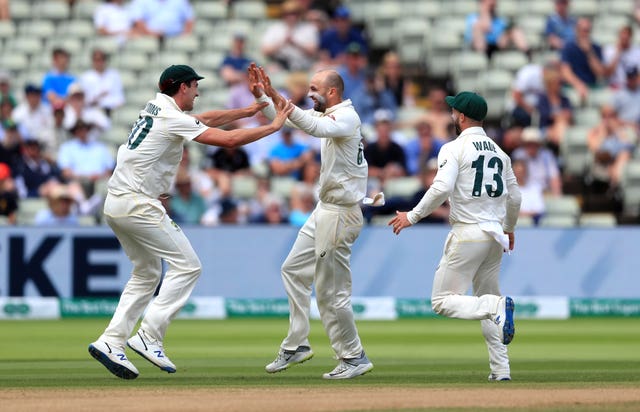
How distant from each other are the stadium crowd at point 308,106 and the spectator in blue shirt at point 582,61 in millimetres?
20

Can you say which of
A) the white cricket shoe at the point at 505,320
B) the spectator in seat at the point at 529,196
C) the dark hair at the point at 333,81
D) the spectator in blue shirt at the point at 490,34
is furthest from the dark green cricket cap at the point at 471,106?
the spectator in blue shirt at the point at 490,34

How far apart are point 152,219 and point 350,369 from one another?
66.5 inches

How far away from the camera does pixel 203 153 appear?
18.2 meters

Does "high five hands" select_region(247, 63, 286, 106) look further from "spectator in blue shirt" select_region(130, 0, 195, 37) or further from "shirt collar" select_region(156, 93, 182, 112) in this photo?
"spectator in blue shirt" select_region(130, 0, 195, 37)

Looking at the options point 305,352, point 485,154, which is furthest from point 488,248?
point 305,352

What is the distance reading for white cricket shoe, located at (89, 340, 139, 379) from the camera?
938 centimetres

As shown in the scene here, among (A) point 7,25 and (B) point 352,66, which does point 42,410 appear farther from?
(A) point 7,25

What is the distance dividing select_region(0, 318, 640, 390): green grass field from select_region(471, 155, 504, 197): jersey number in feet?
4.10

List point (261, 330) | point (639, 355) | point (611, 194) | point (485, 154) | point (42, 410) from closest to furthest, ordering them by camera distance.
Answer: point (42, 410)
point (485, 154)
point (639, 355)
point (261, 330)
point (611, 194)

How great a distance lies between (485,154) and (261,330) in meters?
5.52

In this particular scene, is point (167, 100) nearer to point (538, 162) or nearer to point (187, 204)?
point (187, 204)

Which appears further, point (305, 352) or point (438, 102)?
point (438, 102)

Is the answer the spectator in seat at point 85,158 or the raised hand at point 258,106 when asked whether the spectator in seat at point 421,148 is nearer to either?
the spectator in seat at point 85,158

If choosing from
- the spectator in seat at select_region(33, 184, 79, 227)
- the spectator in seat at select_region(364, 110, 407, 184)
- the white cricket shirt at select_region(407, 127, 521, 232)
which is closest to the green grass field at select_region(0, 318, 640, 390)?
the white cricket shirt at select_region(407, 127, 521, 232)
